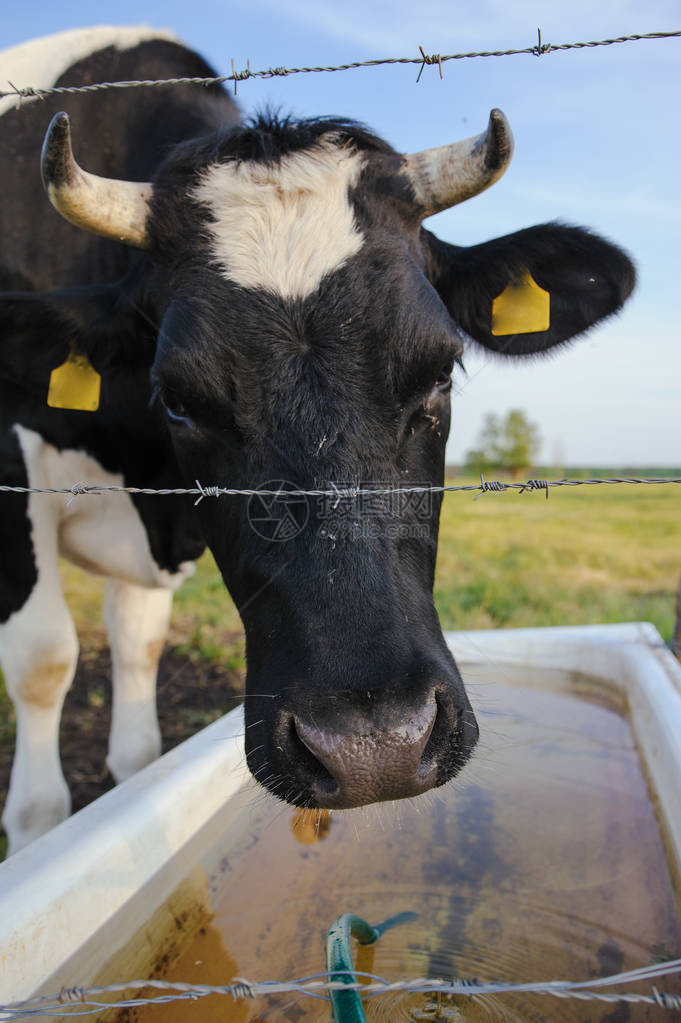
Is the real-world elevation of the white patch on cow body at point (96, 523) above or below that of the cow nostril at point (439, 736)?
above

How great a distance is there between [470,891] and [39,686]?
1.80 meters

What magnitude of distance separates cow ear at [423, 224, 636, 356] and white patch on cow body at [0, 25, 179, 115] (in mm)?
2010

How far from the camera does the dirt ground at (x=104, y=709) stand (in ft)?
11.4

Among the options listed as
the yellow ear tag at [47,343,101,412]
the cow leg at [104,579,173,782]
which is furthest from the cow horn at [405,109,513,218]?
the cow leg at [104,579,173,782]

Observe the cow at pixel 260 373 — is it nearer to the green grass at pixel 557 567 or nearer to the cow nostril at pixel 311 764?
the cow nostril at pixel 311 764

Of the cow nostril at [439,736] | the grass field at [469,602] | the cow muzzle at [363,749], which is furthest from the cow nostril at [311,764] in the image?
the grass field at [469,602]

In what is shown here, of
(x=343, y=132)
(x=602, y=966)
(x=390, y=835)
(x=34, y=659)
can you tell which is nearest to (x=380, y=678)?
(x=602, y=966)

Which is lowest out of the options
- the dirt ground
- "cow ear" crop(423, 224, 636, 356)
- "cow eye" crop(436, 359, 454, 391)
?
the dirt ground

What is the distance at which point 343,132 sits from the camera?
2.25m

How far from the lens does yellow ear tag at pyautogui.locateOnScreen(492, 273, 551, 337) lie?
2.54 meters

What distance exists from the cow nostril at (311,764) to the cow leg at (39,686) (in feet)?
6.03

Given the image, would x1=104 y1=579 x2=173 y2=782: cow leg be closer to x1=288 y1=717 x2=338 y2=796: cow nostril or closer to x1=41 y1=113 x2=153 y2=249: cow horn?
x1=41 y1=113 x2=153 y2=249: cow horn

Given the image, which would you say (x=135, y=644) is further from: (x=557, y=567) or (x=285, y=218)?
(x=557, y=567)

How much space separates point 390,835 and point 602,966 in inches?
29.7
